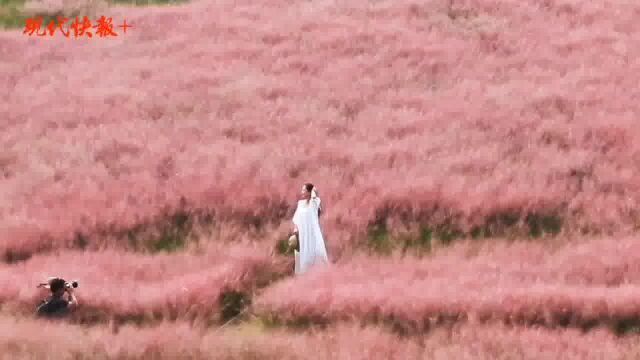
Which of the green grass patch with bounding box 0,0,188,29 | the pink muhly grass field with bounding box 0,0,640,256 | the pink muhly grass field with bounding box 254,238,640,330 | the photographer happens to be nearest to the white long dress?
the pink muhly grass field with bounding box 254,238,640,330

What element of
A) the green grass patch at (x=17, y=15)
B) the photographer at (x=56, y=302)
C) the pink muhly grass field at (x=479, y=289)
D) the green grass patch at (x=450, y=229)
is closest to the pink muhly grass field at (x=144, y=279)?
the photographer at (x=56, y=302)

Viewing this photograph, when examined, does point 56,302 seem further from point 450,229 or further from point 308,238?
point 450,229

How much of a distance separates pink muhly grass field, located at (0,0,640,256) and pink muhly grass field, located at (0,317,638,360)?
265 cm

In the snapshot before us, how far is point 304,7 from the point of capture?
19984 mm

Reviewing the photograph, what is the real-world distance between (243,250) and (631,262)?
489 cm

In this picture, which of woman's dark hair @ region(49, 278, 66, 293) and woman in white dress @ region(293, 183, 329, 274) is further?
woman in white dress @ region(293, 183, 329, 274)

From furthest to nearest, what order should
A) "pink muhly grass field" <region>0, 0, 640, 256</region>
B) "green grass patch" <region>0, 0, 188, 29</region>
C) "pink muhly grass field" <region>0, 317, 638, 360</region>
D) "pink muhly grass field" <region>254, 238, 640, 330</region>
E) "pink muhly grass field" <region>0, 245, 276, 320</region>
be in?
"green grass patch" <region>0, 0, 188, 29</region> < "pink muhly grass field" <region>0, 0, 640, 256</region> < "pink muhly grass field" <region>0, 245, 276, 320</region> < "pink muhly grass field" <region>254, 238, 640, 330</region> < "pink muhly grass field" <region>0, 317, 638, 360</region>

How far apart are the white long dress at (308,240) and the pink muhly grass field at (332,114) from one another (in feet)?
1.95

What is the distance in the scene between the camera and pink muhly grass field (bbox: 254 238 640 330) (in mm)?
Result: 6160

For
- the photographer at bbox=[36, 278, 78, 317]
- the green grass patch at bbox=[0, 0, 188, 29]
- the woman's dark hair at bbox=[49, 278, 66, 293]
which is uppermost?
the green grass patch at bbox=[0, 0, 188, 29]

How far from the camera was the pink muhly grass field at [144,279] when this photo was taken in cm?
654

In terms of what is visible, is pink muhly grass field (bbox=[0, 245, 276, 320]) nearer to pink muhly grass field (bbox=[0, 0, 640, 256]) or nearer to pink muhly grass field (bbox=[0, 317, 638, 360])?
pink muhly grass field (bbox=[0, 317, 638, 360])

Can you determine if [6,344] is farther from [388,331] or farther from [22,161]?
[22,161]

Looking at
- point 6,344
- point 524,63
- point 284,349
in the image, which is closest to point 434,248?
point 284,349
